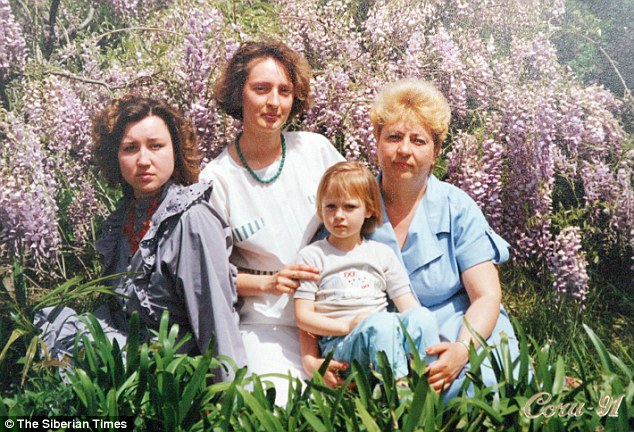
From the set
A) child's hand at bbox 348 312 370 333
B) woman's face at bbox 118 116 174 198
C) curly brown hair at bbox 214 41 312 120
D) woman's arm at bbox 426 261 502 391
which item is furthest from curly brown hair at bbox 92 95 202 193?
woman's arm at bbox 426 261 502 391

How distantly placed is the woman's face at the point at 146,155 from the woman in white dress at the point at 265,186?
181 millimetres

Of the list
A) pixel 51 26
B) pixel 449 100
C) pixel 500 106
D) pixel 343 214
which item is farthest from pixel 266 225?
pixel 51 26

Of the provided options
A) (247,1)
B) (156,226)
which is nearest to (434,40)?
(247,1)

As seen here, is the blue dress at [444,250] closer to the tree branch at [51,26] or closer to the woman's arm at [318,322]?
the woman's arm at [318,322]

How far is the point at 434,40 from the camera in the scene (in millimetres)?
3369

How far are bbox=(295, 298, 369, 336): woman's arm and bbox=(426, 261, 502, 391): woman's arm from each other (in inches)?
11.6

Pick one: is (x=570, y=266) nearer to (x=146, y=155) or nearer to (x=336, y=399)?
(x=336, y=399)

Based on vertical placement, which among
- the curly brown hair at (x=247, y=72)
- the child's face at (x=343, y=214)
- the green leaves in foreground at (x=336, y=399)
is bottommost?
the green leaves in foreground at (x=336, y=399)

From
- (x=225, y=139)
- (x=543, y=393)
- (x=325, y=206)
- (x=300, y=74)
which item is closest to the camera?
(x=543, y=393)

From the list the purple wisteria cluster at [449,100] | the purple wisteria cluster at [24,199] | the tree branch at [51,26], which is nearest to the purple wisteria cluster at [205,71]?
the purple wisteria cluster at [449,100]

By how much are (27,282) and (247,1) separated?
172cm

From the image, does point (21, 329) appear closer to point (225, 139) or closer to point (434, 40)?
point (225, 139)

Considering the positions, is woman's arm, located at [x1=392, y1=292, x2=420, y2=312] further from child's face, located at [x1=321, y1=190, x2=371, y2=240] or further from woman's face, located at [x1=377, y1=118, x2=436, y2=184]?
woman's face, located at [x1=377, y1=118, x2=436, y2=184]

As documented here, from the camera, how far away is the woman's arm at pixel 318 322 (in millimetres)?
2471
